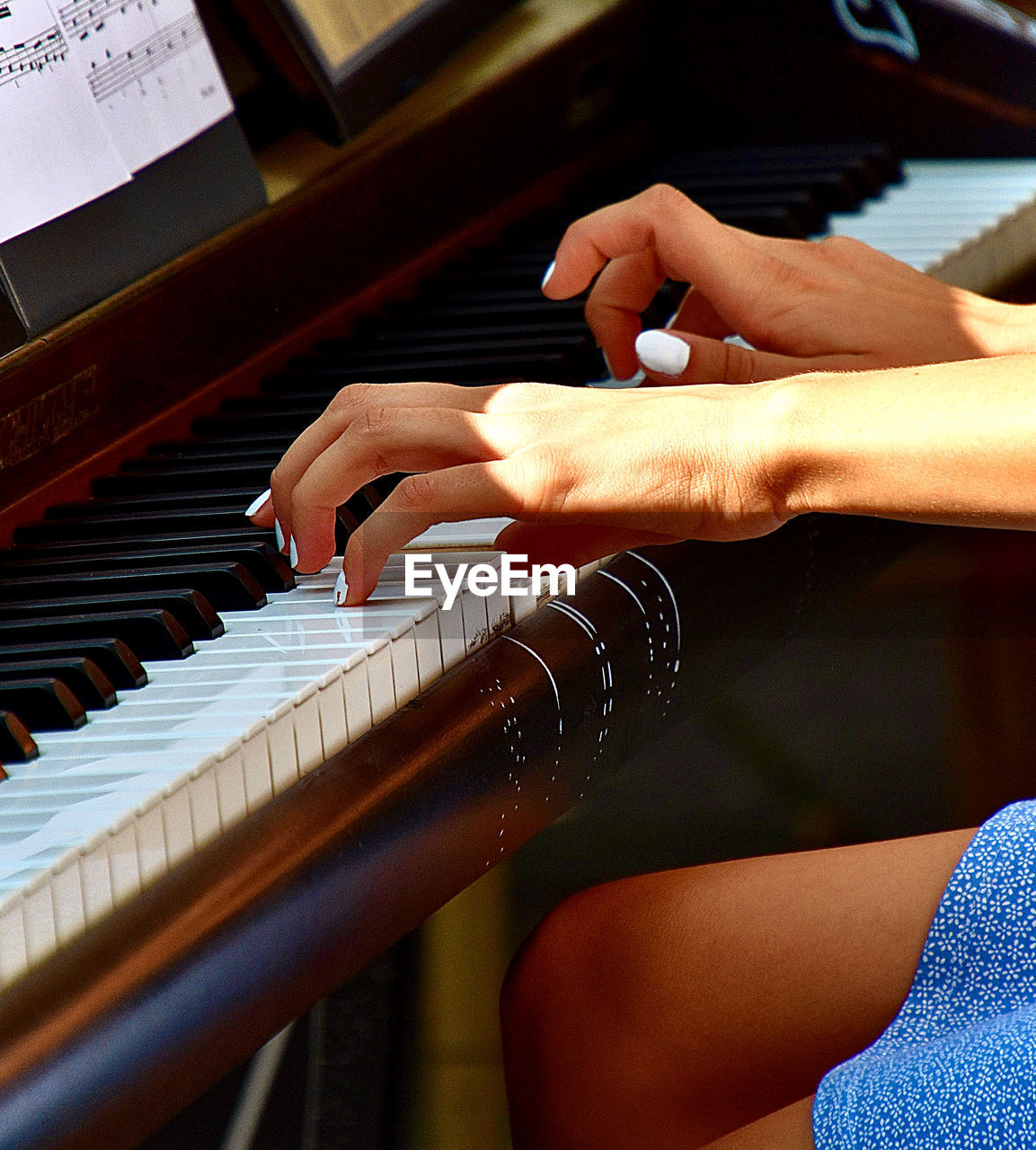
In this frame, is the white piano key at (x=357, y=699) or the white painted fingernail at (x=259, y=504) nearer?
the white piano key at (x=357, y=699)

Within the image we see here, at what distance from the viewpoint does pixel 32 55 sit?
1038mm

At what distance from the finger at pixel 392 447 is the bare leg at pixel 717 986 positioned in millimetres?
346

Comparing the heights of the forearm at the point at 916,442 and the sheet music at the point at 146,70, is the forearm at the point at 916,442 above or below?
below

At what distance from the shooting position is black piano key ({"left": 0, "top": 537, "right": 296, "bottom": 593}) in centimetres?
93

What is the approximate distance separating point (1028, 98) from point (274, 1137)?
1.42 metres

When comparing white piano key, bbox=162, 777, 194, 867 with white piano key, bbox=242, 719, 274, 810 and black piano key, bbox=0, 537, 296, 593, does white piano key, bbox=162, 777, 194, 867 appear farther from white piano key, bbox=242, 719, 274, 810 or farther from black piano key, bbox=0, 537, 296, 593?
black piano key, bbox=0, 537, 296, 593

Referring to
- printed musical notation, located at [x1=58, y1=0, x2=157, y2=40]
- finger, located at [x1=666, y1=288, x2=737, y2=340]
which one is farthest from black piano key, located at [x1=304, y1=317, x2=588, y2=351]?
printed musical notation, located at [x1=58, y1=0, x2=157, y2=40]

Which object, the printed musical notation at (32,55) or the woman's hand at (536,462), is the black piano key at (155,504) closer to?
the woman's hand at (536,462)

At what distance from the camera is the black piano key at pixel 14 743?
73 centimetres

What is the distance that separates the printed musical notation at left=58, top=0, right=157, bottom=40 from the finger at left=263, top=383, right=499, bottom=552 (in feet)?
1.37

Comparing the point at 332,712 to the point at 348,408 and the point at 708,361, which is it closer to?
the point at 348,408

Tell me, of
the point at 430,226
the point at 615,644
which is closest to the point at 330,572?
the point at 615,644

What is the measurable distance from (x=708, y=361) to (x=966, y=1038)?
0.51 m

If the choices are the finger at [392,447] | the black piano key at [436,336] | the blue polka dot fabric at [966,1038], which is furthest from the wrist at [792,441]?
the black piano key at [436,336]
